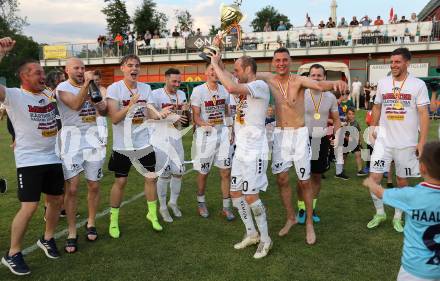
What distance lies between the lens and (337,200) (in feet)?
22.4

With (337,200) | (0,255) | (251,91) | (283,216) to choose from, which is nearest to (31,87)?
(0,255)

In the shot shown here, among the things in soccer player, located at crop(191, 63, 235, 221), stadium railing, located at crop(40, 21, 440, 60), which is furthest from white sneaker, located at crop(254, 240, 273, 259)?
stadium railing, located at crop(40, 21, 440, 60)

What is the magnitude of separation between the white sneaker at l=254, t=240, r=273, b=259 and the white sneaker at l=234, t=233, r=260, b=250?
0.24 m

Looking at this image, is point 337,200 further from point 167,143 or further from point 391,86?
point 167,143

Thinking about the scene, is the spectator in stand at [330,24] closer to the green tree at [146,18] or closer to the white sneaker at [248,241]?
the white sneaker at [248,241]

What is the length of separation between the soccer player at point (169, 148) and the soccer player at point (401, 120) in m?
2.96

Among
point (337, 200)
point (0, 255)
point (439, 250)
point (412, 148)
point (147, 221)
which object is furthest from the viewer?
point (337, 200)

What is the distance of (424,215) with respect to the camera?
2.65 m

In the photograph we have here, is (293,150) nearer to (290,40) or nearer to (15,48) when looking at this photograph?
(290,40)

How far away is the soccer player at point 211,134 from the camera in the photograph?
602 centimetres

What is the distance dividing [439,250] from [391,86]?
9.97 ft

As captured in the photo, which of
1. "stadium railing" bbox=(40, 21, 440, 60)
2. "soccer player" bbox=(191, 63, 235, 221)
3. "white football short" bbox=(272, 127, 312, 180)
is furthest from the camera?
"stadium railing" bbox=(40, 21, 440, 60)

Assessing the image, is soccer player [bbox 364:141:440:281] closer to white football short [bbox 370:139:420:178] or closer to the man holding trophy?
the man holding trophy

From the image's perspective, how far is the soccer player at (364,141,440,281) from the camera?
103 inches
